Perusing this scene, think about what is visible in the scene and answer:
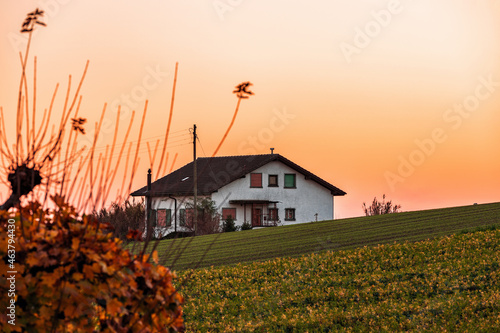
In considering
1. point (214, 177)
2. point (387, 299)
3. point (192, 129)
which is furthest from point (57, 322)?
point (214, 177)

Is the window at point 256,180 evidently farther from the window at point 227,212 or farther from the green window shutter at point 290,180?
the window at point 227,212

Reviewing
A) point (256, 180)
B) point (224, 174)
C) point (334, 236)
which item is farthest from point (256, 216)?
point (334, 236)

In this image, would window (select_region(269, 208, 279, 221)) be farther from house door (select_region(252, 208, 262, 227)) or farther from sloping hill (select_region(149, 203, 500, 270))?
sloping hill (select_region(149, 203, 500, 270))

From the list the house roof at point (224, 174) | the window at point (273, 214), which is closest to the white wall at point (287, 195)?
the window at point (273, 214)

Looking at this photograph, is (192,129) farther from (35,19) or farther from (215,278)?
(35,19)

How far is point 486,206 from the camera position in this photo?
27.3m

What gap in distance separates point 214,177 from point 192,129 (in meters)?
9.00

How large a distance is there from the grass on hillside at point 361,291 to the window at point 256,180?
110ft

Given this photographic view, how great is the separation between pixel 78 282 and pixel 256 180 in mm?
46839

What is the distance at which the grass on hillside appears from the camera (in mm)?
10820

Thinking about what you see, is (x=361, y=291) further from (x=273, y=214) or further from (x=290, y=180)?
(x=290, y=180)

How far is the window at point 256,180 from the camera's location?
50844mm

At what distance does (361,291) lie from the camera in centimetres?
1264

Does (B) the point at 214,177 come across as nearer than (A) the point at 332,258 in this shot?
No
